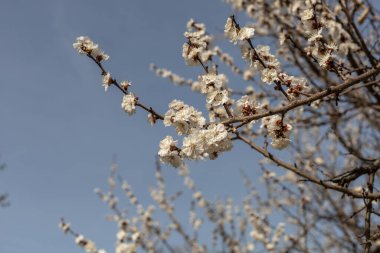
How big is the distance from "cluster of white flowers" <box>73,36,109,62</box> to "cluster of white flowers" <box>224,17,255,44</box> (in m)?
0.83

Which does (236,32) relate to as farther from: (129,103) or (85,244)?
(85,244)

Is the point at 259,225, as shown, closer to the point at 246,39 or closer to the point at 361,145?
the point at 361,145

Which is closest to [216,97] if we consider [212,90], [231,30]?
[212,90]

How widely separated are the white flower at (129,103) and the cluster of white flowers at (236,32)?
0.71m

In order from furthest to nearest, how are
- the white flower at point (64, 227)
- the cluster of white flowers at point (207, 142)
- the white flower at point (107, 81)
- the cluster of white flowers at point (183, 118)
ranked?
the white flower at point (64, 227) < the white flower at point (107, 81) < the cluster of white flowers at point (183, 118) < the cluster of white flowers at point (207, 142)

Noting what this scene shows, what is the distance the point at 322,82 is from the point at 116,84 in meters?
3.19

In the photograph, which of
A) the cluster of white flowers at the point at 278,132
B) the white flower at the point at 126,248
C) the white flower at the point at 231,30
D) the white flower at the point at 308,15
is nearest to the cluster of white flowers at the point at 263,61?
the white flower at the point at 231,30

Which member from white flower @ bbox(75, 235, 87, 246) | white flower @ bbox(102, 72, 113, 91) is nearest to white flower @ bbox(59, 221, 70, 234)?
white flower @ bbox(75, 235, 87, 246)

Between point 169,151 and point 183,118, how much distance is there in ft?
0.71

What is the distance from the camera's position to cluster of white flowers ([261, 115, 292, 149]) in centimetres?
252

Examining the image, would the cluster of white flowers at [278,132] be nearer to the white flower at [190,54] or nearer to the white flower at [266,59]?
the white flower at [266,59]

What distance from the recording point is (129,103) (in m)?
2.58

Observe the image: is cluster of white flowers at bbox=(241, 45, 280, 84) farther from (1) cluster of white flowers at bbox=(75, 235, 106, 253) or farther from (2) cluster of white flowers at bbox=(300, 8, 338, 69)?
(1) cluster of white flowers at bbox=(75, 235, 106, 253)

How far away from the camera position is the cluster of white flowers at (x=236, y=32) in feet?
8.33
